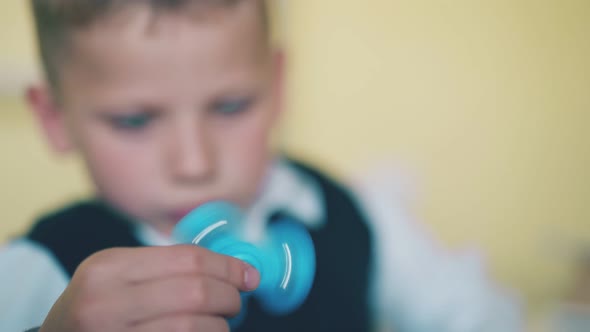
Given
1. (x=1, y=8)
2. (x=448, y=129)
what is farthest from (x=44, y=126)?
(x=448, y=129)

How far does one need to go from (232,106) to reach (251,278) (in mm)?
194

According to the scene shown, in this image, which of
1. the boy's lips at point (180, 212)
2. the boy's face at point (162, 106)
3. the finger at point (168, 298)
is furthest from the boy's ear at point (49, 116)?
the finger at point (168, 298)

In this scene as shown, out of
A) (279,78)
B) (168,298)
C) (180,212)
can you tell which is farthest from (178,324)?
(279,78)

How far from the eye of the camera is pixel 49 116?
445mm

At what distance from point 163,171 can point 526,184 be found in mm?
364

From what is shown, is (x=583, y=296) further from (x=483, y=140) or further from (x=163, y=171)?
(x=163, y=171)

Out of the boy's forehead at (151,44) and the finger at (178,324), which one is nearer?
the finger at (178,324)

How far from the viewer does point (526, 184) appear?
1.81 ft

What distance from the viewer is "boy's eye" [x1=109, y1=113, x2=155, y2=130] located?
42cm

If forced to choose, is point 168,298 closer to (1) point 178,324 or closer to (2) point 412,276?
(1) point 178,324

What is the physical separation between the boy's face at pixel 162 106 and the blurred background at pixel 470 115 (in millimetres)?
73

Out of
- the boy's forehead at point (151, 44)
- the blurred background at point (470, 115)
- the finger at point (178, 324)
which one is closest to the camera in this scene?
the finger at point (178, 324)

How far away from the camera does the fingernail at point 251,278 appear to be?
0.97ft

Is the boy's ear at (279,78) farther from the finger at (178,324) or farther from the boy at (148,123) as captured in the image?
the finger at (178,324)
